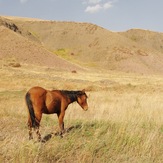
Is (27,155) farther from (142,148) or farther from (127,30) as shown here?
(127,30)

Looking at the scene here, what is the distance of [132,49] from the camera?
117688mm

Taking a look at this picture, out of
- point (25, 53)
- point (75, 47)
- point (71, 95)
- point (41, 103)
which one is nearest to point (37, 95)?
point (41, 103)

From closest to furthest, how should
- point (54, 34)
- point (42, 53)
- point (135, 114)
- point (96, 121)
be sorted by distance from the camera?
→ 1. point (96, 121)
2. point (135, 114)
3. point (42, 53)
4. point (54, 34)

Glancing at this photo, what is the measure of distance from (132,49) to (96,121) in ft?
359

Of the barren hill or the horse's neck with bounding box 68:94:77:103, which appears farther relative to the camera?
the barren hill

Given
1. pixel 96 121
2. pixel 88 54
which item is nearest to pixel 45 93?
pixel 96 121

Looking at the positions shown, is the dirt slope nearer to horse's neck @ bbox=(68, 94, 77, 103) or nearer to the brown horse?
horse's neck @ bbox=(68, 94, 77, 103)

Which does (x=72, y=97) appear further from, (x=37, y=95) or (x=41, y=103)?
(x=37, y=95)

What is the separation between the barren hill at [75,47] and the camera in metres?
85.6

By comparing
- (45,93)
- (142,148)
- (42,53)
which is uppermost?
(42,53)

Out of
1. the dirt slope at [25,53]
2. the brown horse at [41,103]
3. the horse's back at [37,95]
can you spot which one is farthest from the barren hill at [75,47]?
the horse's back at [37,95]

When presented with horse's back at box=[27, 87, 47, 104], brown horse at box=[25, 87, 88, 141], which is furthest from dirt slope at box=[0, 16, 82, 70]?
horse's back at box=[27, 87, 47, 104]

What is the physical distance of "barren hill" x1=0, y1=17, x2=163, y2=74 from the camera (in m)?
85.6

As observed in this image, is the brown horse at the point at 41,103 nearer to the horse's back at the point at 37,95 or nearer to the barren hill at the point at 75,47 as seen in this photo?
the horse's back at the point at 37,95
